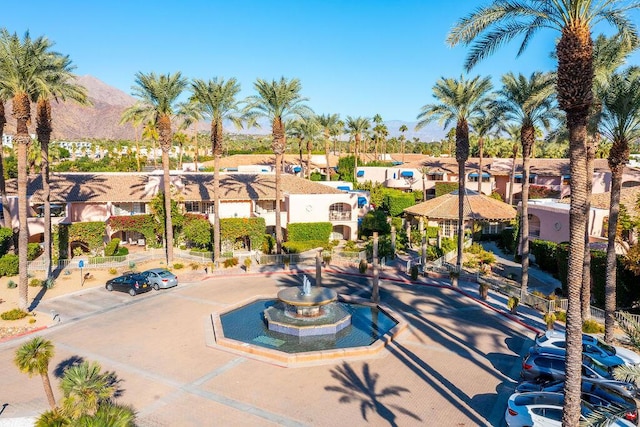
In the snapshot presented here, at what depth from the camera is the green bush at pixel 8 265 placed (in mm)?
31141

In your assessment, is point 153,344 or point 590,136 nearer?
point 153,344

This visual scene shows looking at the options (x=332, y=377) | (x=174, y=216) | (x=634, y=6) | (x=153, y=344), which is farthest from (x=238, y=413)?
(x=174, y=216)

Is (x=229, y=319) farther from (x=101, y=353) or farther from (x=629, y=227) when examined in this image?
(x=629, y=227)

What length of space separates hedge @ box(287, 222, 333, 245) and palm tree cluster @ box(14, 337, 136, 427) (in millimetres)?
28368

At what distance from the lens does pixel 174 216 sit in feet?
127

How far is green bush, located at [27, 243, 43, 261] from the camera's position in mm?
34281

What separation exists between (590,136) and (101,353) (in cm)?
2544

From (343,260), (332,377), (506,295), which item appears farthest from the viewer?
(343,260)

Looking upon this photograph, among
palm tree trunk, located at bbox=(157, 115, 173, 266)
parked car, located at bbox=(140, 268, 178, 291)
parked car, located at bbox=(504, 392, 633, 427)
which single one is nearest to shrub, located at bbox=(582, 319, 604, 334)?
Result: parked car, located at bbox=(504, 392, 633, 427)

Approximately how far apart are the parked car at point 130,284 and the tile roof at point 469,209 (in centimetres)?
2687

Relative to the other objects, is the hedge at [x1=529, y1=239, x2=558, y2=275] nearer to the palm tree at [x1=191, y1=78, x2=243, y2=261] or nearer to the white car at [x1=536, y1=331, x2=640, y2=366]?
the white car at [x1=536, y1=331, x2=640, y2=366]

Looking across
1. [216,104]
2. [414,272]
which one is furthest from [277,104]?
[414,272]

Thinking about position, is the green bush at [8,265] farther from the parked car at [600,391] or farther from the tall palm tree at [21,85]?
the parked car at [600,391]

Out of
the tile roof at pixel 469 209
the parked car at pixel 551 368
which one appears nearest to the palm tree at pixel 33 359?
the parked car at pixel 551 368
